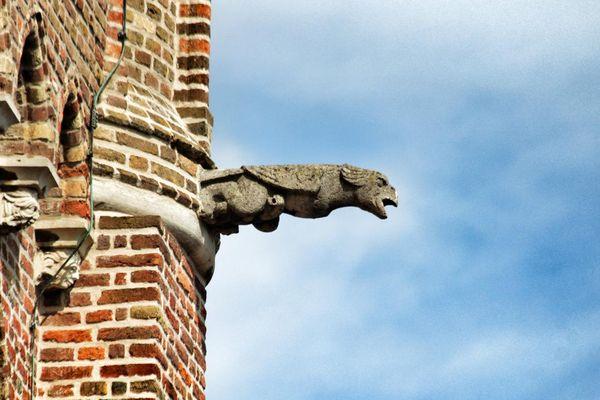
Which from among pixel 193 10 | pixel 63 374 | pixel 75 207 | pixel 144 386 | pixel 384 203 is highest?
pixel 193 10

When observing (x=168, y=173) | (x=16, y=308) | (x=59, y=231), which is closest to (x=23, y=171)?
(x=16, y=308)

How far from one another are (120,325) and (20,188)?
1.43m

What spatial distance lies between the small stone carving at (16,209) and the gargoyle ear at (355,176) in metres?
2.74

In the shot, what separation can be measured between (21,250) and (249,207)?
1.94 meters

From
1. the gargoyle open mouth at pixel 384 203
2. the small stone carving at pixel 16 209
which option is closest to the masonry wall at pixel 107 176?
the small stone carving at pixel 16 209

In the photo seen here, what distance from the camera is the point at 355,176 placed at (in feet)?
40.4

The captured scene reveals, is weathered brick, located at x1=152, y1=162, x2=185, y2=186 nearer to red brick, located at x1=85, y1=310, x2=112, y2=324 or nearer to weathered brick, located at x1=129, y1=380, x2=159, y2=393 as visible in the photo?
red brick, located at x1=85, y1=310, x2=112, y2=324

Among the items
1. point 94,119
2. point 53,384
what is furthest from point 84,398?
point 94,119

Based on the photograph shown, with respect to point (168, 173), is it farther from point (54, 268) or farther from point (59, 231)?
point (54, 268)

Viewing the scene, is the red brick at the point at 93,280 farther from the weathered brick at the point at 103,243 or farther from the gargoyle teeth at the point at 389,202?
the gargoyle teeth at the point at 389,202

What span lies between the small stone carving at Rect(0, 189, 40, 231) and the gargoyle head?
276 cm

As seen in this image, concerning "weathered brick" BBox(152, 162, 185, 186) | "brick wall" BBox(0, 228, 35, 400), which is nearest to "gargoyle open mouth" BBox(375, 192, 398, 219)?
"weathered brick" BBox(152, 162, 185, 186)

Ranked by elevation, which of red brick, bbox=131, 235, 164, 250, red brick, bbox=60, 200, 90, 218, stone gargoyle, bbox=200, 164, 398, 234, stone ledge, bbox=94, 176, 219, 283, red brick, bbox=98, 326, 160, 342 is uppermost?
stone gargoyle, bbox=200, 164, 398, 234

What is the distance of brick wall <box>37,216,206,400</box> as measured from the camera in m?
11.1
